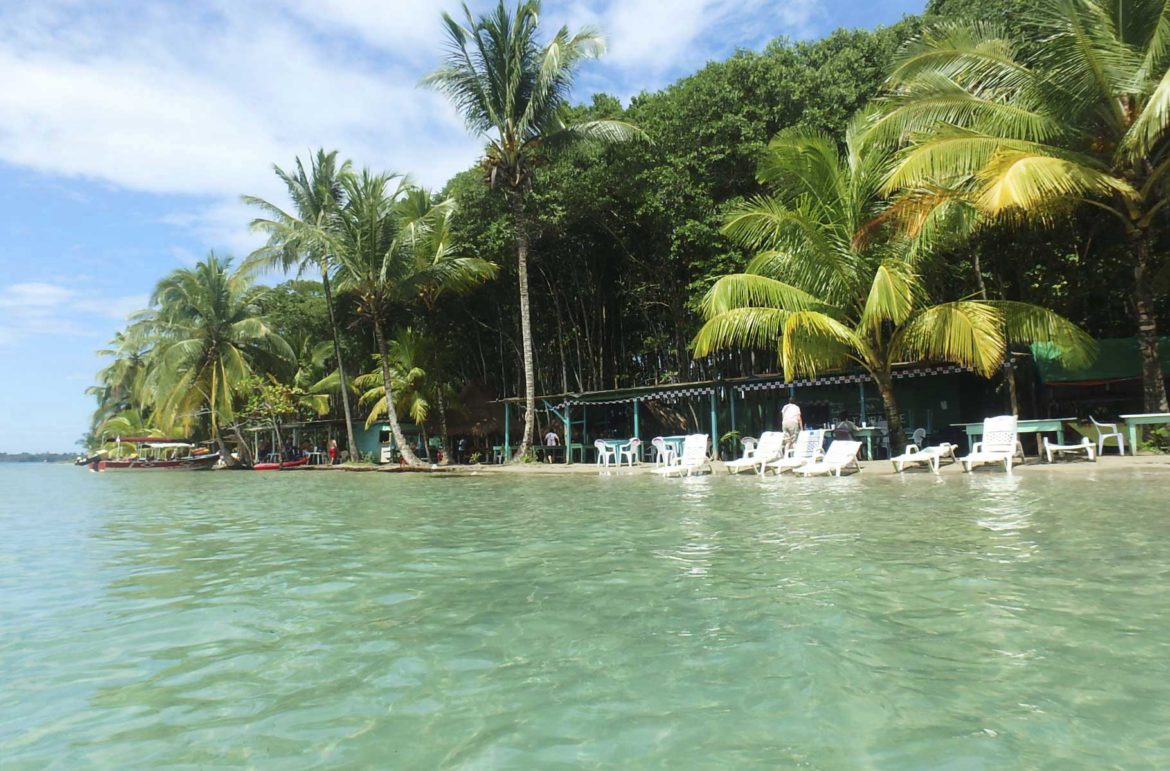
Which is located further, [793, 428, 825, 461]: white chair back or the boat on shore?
the boat on shore

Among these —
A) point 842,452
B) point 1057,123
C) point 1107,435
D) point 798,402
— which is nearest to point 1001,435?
point 1107,435

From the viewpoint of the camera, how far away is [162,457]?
136ft

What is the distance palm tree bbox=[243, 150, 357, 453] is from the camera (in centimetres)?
2434

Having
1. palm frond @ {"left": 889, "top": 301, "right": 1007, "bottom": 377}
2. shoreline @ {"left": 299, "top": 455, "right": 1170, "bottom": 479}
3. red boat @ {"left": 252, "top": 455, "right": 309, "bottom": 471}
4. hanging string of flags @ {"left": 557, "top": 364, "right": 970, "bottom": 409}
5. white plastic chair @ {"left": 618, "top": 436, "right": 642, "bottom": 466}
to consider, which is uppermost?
palm frond @ {"left": 889, "top": 301, "right": 1007, "bottom": 377}

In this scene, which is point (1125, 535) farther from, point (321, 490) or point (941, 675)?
point (321, 490)

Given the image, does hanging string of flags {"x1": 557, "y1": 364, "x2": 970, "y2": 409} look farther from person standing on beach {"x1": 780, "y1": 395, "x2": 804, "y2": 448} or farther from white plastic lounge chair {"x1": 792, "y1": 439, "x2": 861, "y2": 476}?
white plastic lounge chair {"x1": 792, "y1": 439, "x2": 861, "y2": 476}

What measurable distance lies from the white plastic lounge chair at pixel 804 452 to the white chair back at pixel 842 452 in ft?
1.61

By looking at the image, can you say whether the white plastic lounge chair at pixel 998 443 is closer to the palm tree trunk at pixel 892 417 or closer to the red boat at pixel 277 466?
the palm tree trunk at pixel 892 417

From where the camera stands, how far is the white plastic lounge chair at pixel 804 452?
46.8 feet

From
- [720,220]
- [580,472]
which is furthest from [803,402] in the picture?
[580,472]

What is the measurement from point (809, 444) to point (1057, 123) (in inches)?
274

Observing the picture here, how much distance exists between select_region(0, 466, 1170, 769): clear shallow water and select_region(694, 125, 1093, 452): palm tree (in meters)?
7.32

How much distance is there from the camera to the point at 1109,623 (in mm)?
3660

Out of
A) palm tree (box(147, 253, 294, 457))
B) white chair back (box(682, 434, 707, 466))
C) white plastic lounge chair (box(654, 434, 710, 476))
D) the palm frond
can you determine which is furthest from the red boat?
the palm frond
